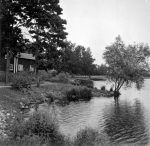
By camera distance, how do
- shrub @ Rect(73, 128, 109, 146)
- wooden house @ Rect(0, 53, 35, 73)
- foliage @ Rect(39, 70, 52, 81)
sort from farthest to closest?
wooden house @ Rect(0, 53, 35, 73) < foliage @ Rect(39, 70, 52, 81) < shrub @ Rect(73, 128, 109, 146)

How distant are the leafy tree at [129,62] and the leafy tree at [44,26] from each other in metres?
10.2

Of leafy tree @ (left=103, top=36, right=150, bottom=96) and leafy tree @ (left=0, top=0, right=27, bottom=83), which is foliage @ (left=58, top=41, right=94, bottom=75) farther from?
leafy tree @ (left=0, top=0, right=27, bottom=83)

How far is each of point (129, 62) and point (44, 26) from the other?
15632mm

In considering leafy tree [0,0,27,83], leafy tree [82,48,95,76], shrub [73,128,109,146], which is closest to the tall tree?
leafy tree [0,0,27,83]

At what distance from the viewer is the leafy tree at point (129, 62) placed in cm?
3450

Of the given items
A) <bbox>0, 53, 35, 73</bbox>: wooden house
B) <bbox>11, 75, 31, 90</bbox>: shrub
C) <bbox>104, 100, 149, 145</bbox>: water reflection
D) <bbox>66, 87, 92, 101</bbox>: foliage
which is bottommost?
<bbox>104, 100, 149, 145</bbox>: water reflection

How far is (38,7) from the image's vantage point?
2764 centimetres

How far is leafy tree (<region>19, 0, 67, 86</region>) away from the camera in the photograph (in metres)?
28.4

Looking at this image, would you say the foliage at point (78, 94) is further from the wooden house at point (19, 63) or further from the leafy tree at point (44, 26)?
the wooden house at point (19, 63)

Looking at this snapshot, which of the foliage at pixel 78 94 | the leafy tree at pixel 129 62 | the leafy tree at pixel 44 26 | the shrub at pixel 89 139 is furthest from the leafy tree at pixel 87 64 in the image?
the shrub at pixel 89 139

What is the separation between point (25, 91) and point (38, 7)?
11.8 meters

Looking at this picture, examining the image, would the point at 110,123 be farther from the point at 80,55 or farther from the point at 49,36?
the point at 80,55

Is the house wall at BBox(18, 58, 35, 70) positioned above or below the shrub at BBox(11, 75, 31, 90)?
above

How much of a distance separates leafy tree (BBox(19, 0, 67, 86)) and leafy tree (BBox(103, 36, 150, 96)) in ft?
33.3
